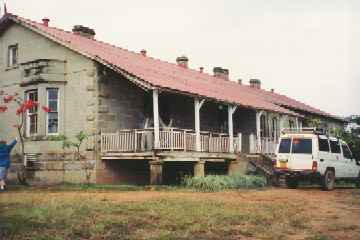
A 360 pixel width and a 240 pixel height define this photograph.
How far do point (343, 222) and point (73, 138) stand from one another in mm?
13191

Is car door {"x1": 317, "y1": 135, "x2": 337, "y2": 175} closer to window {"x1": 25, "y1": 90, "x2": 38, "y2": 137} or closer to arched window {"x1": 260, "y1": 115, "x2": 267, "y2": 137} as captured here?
arched window {"x1": 260, "y1": 115, "x2": 267, "y2": 137}

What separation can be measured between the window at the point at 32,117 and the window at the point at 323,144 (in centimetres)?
1176

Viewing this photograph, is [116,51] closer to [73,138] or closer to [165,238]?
[73,138]

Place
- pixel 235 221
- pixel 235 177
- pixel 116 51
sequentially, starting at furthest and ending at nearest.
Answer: pixel 116 51
pixel 235 177
pixel 235 221

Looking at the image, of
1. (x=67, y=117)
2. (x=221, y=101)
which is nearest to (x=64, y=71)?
(x=67, y=117)

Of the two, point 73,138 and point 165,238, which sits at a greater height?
point 73,138

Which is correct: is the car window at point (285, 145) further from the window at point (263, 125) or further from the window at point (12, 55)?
the window at point (12, 55)

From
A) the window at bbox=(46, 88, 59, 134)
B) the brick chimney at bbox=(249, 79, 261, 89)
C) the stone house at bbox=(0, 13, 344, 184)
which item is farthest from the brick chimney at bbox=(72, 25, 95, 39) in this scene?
the brick chimney at bbox=(249, 79, 261, 89)

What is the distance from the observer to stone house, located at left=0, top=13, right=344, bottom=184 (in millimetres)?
19391

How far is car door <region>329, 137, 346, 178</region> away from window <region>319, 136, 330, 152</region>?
1.36ft

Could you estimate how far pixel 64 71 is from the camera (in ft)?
69.8

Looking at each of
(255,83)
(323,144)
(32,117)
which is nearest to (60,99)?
(32,117)

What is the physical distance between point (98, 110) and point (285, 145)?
7414mm

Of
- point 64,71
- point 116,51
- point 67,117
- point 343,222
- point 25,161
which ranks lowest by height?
point 343,222
